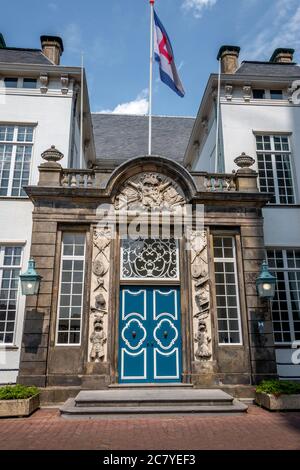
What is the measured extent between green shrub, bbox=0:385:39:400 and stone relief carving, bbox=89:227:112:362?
1.58 meters

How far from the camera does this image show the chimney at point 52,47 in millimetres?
14516

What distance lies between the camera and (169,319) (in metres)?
9.63

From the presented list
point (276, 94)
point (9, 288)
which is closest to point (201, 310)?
point (9, 288)

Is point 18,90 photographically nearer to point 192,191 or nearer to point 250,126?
point 192,191

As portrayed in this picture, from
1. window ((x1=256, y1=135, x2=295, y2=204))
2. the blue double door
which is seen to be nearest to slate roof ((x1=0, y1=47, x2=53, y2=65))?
window ((x1=256, y1=135, x2=295, y2=204))

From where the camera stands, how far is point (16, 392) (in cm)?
780

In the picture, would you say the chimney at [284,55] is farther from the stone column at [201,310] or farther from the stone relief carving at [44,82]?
the stone column at [201,310]

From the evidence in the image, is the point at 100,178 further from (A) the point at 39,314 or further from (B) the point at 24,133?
(A) the point at 39,314

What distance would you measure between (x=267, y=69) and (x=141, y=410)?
13420 mm

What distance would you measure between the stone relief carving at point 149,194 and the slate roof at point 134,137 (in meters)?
9.12

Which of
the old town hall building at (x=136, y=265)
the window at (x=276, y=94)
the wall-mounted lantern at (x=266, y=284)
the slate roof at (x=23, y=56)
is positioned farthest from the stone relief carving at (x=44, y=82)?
the wall-mounted lantern at (x=266, y=284)

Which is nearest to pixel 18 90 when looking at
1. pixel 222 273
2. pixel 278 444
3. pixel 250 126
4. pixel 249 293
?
pixel 250 126

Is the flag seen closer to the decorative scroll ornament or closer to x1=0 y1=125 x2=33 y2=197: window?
x1=0 y1=125 x2=33 y2=197: window

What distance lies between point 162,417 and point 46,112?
32.7ft
